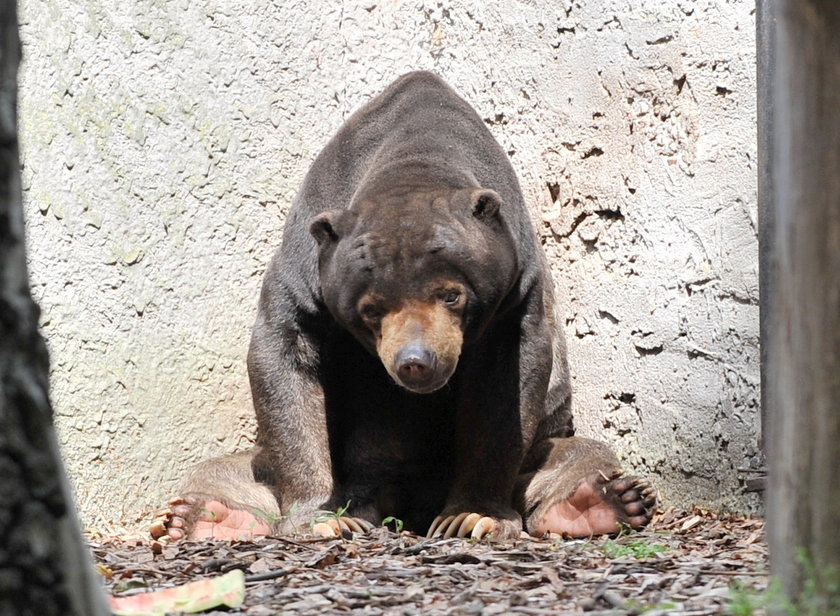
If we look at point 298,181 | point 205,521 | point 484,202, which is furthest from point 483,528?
point 298,181

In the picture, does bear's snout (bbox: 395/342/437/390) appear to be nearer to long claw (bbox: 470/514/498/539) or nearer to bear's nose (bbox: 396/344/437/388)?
bear's nose (bbox: 396/344/437/388)

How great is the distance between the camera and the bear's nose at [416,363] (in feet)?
16.7

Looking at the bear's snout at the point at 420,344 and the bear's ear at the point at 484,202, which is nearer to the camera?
the bear's snout at the point at 420,344

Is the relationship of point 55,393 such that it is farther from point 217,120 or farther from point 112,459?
point 217,120

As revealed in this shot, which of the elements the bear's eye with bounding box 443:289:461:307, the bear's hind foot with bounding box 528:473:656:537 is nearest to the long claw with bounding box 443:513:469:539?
the bear's hind foot with bounding box 528:473:656:537

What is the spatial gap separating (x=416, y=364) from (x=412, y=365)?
0.07 ft

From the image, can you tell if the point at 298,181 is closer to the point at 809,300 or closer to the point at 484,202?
the point at 484,202

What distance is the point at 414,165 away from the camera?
19.5 feet

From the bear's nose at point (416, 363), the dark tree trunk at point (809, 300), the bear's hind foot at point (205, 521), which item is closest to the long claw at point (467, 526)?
the bear's nose at point (416, 363)

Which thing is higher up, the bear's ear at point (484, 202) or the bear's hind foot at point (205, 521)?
the bear's ear at point (484, 202)

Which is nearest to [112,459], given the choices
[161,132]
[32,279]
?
[32,279]

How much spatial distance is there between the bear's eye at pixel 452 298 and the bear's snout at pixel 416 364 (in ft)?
0.99

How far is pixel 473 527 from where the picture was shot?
18.4 feet

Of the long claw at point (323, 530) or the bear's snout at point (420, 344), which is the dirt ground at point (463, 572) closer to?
the long claw at point (323, 530)
